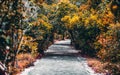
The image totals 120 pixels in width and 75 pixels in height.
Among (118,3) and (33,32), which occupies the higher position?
(118,3)

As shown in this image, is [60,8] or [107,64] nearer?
[107,64]

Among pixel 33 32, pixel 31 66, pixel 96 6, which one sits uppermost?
pixel 96 6

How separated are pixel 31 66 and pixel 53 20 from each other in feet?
73.5

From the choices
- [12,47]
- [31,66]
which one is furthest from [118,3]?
[31,66]

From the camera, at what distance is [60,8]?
4816cm

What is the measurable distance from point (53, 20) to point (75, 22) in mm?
8984

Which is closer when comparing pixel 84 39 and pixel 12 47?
pixel 12 47

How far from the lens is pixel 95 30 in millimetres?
32469

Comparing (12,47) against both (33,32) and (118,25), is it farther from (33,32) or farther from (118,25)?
(33,32)

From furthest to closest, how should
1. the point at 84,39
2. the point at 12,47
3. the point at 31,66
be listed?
the point at 84,39 → the point at 31,66 → the point at 12,47

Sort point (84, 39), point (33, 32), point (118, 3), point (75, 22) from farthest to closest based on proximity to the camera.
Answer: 1. point (75, 22)
2. point (84, 39)
3. point (33, 32)
4. point (118, 3)

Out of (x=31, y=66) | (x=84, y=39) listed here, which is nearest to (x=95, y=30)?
(x=84, y=39)

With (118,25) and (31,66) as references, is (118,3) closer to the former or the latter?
(118,25)

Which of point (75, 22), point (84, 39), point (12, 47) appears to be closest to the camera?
point (12, 47)
